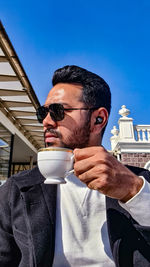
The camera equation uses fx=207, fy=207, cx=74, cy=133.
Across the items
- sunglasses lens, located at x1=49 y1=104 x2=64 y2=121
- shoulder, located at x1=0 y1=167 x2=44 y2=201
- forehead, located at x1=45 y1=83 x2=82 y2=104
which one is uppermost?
forehead, located at x1=45 y1=83 x2=82 y2=104

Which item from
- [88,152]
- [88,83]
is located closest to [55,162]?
[88,152]

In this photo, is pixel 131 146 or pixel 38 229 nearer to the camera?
pixel 38 229

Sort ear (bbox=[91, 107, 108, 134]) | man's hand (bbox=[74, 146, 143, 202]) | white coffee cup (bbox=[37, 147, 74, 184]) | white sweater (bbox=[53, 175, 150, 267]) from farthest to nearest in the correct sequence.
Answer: ear (bbox=[91, 107, 108, 134]) → white sweater (bbox=[53, 175, 150, 267]) → white coffee cup (bbox=[37, 147, 74, 184]) → man's hand (bbox=[74, 146, 143, 202])

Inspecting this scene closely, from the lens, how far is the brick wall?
9.93 m

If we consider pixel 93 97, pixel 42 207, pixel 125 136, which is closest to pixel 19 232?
pixel 42 207

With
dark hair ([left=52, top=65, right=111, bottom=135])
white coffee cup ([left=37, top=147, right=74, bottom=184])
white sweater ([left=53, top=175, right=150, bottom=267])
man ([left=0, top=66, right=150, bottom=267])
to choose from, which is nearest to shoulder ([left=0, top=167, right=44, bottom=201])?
man ([left=0, top=66, right=150, bottom=267])

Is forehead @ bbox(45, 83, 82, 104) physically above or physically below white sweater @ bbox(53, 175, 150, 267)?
above

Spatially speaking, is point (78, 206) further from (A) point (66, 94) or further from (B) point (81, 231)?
(A) point (66, 94)

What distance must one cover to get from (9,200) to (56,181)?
426mm

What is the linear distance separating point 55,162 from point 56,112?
1.66ft

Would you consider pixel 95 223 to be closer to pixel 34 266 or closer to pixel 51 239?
pixel 51 239

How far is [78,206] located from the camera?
4.22 feet

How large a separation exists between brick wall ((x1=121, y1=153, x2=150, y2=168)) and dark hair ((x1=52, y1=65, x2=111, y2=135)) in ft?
28.2

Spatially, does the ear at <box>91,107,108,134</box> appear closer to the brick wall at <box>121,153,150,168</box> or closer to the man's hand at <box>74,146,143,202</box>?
the man's hand at <box>74,146,143,202</box>
